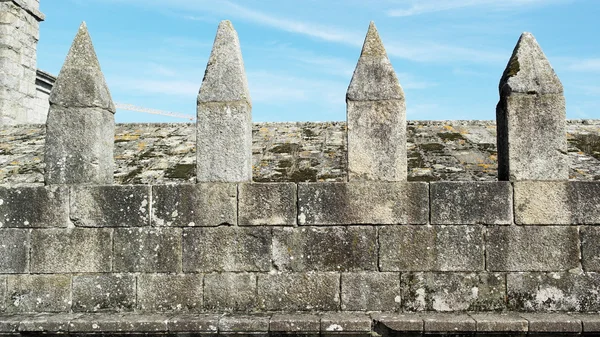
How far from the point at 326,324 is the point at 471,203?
159 centimetres

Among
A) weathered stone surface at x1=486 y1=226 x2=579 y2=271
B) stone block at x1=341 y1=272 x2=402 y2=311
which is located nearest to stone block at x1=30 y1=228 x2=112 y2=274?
stone block at x1=341 y1=272 x2=402 y2=311

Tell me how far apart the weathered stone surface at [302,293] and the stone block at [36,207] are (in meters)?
1.93

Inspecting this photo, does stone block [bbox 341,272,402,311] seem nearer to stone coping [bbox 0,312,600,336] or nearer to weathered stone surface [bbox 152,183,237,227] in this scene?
stone coping [bbox 0,312,600,336]

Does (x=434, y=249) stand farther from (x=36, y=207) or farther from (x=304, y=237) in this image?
(x=36, y=207)

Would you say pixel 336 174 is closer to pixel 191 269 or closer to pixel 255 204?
pixel 255 204

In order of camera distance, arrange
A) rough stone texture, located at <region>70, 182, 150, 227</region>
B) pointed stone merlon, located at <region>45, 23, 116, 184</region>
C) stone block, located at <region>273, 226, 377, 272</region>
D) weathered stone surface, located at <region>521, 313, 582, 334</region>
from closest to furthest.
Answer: weathered stone surface, located at <region>521, 313, 582, 334</region> → stone block, located at <region>273, 226, 377, 272</region> → rough stone texture, located at <region>70, 182, 150, 227</region> → pointed stone merlon, located at <region>45, 23, 116, 184</region>

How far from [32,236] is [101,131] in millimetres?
→ 1113

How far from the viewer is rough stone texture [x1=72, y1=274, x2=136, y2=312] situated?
4.87 metres

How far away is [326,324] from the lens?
447 centimetres

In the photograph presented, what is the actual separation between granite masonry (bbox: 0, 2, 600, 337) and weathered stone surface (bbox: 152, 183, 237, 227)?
0.01 m

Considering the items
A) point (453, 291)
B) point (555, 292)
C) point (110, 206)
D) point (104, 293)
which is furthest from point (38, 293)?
point (555, 292)

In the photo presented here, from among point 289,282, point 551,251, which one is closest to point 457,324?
point 551,251

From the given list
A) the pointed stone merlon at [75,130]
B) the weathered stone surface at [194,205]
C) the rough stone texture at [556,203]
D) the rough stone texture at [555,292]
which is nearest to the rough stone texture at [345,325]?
the weathered stone surface at [194,205]

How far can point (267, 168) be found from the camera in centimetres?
641
